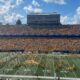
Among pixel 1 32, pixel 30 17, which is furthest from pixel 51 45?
pixel 30 17

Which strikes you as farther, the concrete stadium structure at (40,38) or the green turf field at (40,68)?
the concrete stadium structure at (40,38)

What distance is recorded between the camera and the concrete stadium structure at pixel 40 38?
47213 millimetres

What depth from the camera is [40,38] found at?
52.1m

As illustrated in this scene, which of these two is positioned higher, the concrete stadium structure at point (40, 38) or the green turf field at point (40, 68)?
the concrete stadium structure at point (40, 38)

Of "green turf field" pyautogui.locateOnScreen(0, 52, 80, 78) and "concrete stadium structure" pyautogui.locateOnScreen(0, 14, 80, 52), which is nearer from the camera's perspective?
"green turf field" pyautogui.locateOnScreen(0, 52, 80, 78)

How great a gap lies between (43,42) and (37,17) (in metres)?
19.7

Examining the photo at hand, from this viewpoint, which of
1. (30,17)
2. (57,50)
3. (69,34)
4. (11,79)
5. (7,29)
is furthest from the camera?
(30,17)

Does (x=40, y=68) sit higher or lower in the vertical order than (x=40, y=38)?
lower

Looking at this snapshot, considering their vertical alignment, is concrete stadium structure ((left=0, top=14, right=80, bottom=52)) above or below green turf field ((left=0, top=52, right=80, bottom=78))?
above

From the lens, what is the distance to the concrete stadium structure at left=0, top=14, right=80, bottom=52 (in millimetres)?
47213

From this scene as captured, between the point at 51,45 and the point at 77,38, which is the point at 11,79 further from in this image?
the point at 77,38

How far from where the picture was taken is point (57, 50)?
45.9 m

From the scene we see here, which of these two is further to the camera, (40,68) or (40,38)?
(40,38)

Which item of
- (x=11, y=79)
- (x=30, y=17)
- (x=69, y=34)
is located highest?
(x=30, y=17)
